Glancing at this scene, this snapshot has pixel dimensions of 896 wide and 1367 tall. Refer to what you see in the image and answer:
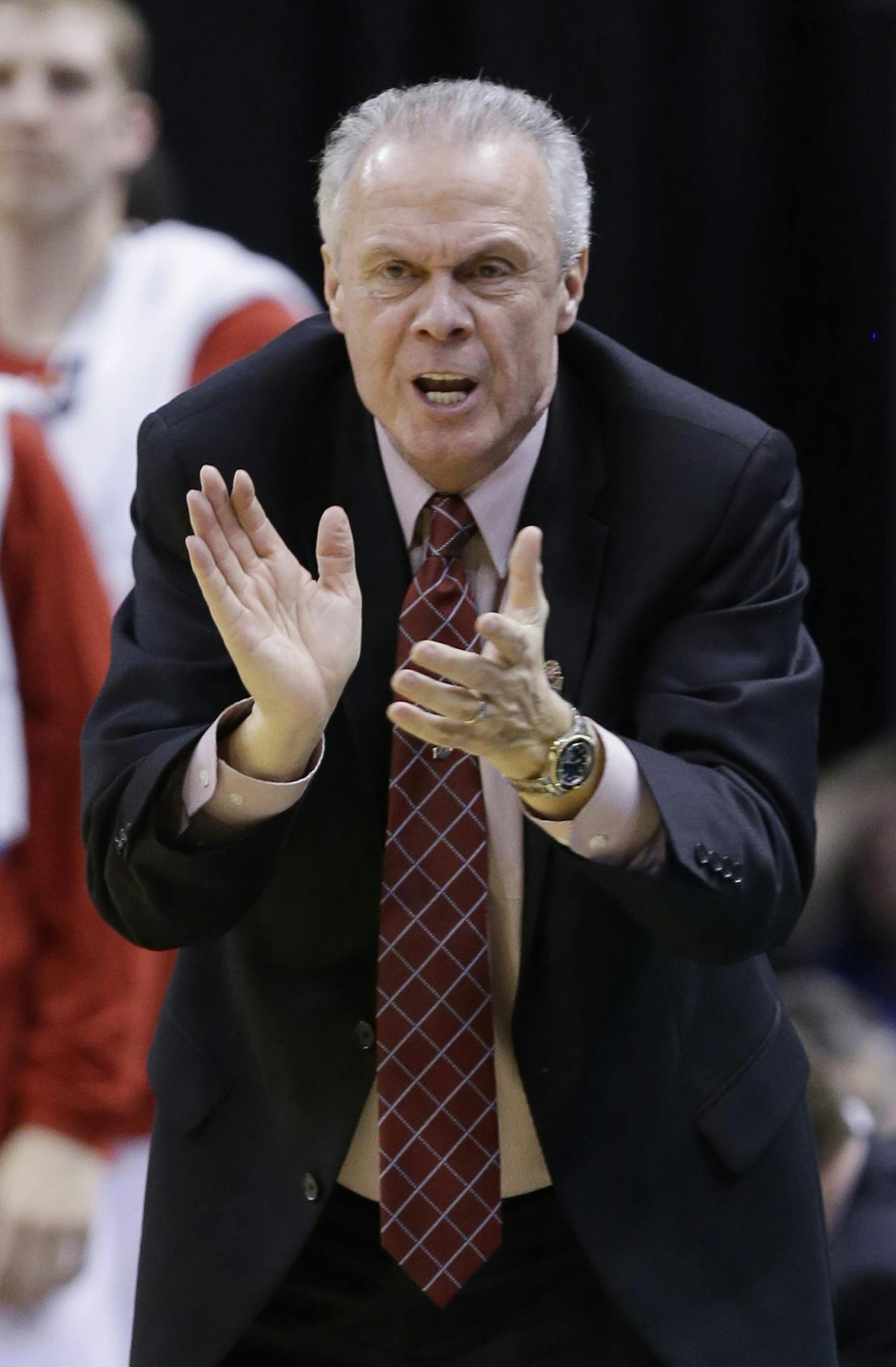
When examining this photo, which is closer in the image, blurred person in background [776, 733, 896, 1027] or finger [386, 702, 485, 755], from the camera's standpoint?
finger [386, 702, 485, 755]

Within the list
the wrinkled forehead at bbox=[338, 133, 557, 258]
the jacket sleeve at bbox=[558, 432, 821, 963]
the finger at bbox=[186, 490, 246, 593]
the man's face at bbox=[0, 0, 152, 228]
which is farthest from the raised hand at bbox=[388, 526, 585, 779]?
the man's face at bbox=[0, 0, 152, 228]

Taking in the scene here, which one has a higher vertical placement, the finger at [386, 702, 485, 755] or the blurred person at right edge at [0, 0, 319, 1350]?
the blurred person at right edge at [0, 0, 319, 1350]

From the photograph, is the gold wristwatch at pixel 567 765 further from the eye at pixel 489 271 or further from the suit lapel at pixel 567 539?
the eye at pixel 489 271

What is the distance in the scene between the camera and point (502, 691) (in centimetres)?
171

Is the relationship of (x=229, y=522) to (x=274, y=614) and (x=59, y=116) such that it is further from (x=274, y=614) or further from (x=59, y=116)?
(x=59, y=116)

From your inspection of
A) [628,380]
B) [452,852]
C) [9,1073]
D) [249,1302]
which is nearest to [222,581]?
[452,852]

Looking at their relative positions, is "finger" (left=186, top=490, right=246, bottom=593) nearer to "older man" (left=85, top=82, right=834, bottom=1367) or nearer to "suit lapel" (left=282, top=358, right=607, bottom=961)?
"older man" (left=85, top=82, right=834, bottom=1367)

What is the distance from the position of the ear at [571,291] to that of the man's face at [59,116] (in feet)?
4.71

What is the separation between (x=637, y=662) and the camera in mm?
2006

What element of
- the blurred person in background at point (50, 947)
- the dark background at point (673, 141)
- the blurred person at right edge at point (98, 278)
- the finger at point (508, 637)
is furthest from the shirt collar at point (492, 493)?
the dark background at point (673, 141)

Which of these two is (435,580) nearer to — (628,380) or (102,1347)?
(628,380)

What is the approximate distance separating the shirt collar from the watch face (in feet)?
1.00

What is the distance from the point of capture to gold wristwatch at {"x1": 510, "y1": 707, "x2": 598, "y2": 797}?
175 centimetres

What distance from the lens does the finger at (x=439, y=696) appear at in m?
1.67
